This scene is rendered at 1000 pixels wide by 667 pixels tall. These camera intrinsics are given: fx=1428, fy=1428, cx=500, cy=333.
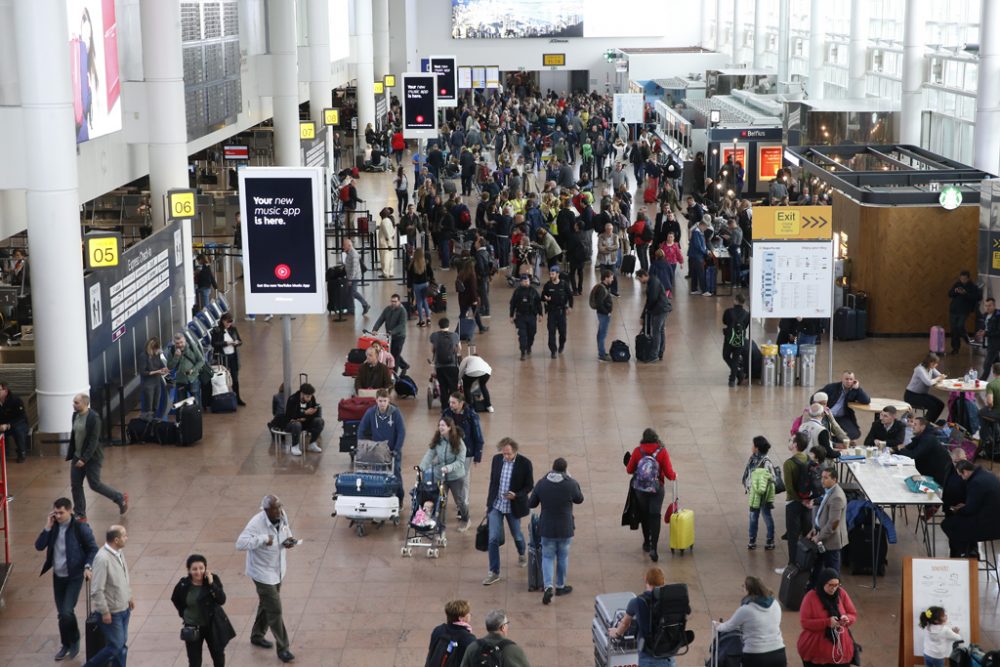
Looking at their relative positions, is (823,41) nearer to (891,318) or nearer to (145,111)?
(891,318)

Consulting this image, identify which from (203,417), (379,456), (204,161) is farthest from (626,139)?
(379,456)

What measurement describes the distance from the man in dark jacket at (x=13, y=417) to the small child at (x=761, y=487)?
815cm

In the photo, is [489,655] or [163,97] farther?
[163,97]

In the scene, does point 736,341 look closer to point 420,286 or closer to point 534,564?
point 420,286

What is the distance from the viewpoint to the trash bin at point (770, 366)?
1939 cm

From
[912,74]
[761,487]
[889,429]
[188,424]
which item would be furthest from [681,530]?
[912,74]

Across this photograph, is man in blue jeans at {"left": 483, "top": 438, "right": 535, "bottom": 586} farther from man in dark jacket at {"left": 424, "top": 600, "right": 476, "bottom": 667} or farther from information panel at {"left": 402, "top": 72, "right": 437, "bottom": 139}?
information panel at {"left": 402, "top": 72, "right": 437, "bottom": 139}

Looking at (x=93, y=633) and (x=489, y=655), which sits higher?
(x=489, y=655)

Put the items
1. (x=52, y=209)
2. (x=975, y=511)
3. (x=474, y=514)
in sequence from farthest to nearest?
(x=52, y=209) < (x=474, y=514) < (x=975, y=511)

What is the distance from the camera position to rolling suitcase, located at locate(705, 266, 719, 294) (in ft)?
83.6

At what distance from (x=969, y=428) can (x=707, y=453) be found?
314 cm

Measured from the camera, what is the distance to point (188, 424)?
55.1ft

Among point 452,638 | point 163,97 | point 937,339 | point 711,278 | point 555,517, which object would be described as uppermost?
point 163,97

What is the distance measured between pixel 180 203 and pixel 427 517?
922 centimetres
